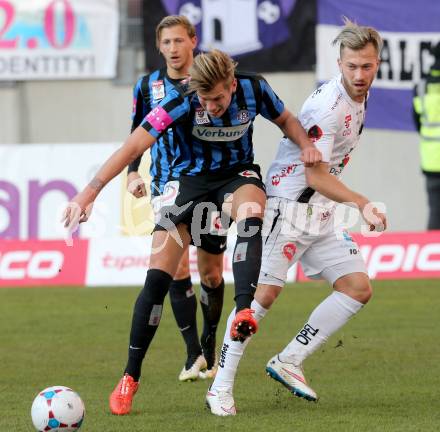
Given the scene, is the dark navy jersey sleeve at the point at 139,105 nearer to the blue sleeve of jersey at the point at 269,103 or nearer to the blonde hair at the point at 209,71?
the blue sleeve of jersey at the point at 269,103

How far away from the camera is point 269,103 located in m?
5.95

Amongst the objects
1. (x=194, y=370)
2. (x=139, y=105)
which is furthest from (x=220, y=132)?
(x=194, y=370)

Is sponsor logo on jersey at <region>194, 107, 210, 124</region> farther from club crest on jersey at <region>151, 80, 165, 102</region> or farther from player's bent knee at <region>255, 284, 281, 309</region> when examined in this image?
club crest on jersey at <region>151, 80, 165, 102</region>

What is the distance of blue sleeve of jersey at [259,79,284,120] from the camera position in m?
5.93

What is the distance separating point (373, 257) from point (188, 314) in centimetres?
593

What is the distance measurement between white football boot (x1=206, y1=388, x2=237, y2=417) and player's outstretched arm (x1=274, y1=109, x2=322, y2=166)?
1253 millimetres

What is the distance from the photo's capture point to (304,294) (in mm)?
11688

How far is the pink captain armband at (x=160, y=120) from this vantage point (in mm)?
5680

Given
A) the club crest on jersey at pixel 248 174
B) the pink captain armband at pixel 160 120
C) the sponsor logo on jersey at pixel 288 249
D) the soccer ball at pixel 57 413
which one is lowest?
the soccer ball at pixel 57 413

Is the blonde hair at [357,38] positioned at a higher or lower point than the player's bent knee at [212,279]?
higher

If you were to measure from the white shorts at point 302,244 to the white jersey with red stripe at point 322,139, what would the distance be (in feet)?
0.26

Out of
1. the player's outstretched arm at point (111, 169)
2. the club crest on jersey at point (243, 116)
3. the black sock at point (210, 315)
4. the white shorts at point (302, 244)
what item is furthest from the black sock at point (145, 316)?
the black sock at point (210, 315)

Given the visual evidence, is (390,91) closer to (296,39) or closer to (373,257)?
(296,39)

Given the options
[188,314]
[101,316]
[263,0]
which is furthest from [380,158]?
[188,314]
